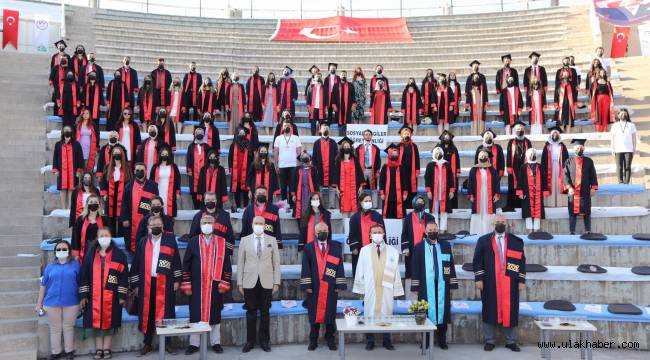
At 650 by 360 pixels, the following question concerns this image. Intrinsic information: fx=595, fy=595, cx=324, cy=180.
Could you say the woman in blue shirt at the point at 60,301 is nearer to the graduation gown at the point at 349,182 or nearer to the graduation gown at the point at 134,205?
the graduation gown at the point at 134,205

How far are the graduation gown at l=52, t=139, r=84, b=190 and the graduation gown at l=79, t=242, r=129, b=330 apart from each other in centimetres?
310

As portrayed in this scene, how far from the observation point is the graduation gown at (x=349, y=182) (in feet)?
31.9

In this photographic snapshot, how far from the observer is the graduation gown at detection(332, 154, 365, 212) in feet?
31.9

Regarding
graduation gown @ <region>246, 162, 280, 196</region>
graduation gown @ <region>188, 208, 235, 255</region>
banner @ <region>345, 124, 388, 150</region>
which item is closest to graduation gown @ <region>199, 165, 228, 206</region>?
graduation gown @ <region>246, 162, 280, 196</region>

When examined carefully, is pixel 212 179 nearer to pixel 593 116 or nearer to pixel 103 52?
pixel 593 116

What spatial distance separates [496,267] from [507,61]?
24.2 ft

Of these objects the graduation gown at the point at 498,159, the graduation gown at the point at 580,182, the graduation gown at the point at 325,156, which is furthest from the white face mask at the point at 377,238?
the graduation gown at the point at 580,182

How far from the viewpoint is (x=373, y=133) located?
38.7 ft

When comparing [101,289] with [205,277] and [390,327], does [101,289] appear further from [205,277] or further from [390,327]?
[390,327]

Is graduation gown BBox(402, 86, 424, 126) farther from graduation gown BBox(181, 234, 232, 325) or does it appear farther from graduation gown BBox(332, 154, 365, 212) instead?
graduation gown BBox(181, 234, 232, 325)

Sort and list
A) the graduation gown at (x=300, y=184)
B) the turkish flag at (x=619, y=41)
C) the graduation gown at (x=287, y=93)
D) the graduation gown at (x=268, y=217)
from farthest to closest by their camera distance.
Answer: the turkish flag at (x=619, y=41) → the graduation gown at (x=287, y=93) → the graduation gown at (x=300, y=184) → the graduation gown at (x=268, y=217)

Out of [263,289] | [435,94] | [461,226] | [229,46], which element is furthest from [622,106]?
[229,46]

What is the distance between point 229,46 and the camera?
2064cm

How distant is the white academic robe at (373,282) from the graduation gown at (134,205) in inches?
129
